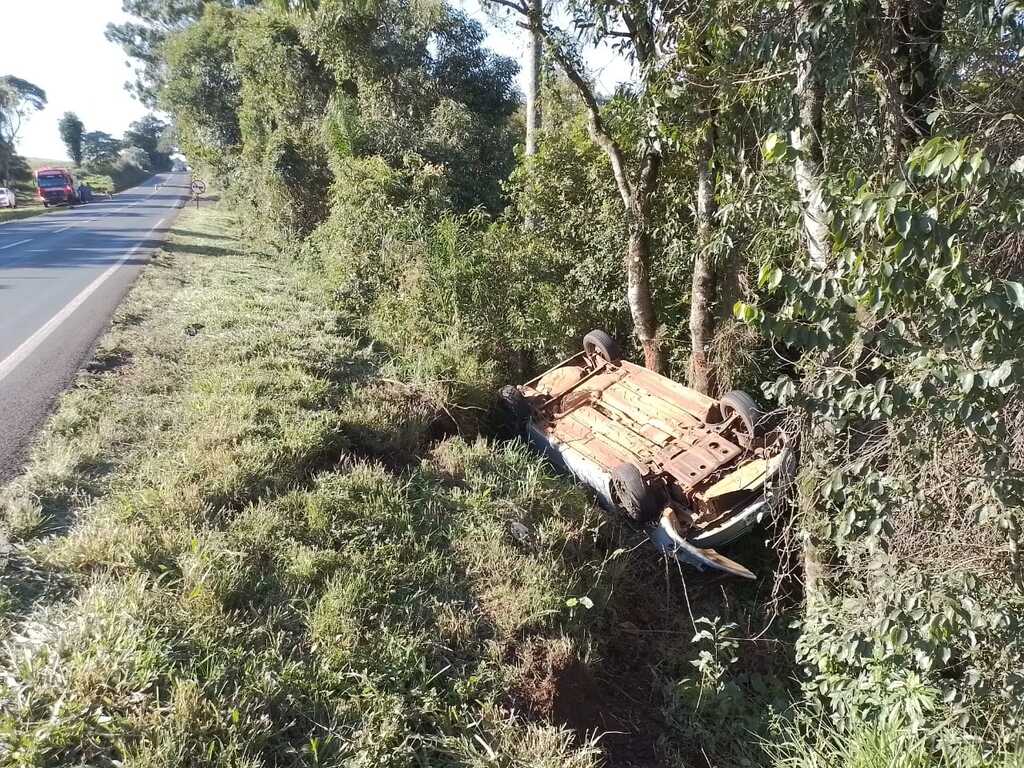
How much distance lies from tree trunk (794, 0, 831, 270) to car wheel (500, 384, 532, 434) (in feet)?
11.1

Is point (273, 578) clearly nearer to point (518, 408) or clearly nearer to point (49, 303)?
point (518, 408)

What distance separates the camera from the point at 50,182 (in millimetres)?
31938

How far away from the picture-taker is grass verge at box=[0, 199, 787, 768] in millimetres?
2750

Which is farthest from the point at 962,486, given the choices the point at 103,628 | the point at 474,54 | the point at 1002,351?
the point at 474,54

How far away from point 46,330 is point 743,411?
26.3 ft

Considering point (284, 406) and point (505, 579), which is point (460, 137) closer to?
point (284, 406)

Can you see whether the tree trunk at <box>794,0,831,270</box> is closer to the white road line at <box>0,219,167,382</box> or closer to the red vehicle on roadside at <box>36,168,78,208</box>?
the white road line at <box>0,219,167,382</box>

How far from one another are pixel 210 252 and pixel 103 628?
13138mm

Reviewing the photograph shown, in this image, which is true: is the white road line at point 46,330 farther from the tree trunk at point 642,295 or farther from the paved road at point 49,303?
the tree trunk at point 642,295

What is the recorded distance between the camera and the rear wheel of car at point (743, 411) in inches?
198

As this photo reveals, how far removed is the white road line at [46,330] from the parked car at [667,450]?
500 centimetres

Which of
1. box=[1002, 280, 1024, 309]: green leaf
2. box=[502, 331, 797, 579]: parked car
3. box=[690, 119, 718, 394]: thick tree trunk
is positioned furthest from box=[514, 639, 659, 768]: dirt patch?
box=[690, 119, 718, 394]: thick tree trunk

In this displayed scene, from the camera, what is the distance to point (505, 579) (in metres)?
3.99

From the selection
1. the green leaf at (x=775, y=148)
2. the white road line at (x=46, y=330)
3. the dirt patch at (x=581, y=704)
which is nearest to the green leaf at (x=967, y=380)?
the green leaf at (x=775, y=148)
